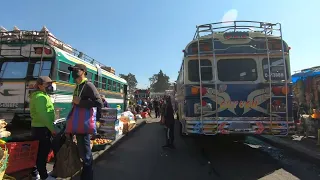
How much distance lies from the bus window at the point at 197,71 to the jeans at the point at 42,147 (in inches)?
156

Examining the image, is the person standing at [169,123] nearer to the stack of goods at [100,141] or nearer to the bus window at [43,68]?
the stack of goods at [100,141]

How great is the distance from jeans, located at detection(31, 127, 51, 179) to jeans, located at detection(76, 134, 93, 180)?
97 cm

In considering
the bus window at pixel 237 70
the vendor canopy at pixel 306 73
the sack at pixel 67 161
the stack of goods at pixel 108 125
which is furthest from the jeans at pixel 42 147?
the vendor canopy at pixel 306 73

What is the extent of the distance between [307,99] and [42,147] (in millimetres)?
11343

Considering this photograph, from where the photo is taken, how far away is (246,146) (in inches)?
387

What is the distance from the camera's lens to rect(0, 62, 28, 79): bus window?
8492 millimetres

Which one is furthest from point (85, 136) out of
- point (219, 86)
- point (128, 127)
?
point (128, 127)

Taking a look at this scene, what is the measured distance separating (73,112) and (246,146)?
22.9ft

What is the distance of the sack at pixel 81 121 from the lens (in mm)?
4586

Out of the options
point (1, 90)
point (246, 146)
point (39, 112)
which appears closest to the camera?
point (39, 112)

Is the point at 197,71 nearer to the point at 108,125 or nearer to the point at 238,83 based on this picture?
the point at 238,83

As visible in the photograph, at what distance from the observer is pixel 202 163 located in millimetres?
7402

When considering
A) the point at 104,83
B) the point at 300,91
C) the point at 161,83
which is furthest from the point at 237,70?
the point at 161,83

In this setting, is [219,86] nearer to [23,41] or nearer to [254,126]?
[254,126]
